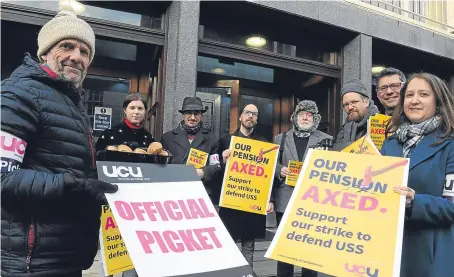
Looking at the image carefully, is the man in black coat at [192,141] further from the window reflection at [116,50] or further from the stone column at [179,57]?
the window reflection at [116,50]

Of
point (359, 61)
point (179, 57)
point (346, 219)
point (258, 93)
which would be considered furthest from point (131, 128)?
point (359, 61)

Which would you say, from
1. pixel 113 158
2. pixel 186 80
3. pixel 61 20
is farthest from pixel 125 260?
pixel 186 80

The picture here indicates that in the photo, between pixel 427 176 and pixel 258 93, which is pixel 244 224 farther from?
pixel 258 93

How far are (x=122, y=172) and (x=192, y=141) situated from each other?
2.07 meters

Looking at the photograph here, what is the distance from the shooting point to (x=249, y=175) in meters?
3.82

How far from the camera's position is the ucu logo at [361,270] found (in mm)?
1814

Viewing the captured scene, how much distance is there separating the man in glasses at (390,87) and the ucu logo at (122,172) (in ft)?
8.54

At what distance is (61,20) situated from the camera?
192 centimetres

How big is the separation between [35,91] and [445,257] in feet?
7.48

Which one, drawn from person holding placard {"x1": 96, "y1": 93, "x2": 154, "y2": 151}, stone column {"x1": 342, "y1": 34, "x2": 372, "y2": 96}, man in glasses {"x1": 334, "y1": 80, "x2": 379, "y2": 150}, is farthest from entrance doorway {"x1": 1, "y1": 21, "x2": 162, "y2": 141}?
stone column {"x1": 342, "y1": 34, "x2": 372, "y2": 96}

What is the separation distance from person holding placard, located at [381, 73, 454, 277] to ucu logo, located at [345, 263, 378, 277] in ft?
1.10

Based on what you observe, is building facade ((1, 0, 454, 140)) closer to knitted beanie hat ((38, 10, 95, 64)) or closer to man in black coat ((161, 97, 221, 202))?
man in black coat ((161, 97, 221, 202))

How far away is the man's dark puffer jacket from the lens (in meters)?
1.56

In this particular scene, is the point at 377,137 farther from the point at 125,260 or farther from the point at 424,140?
the point at 125,260
